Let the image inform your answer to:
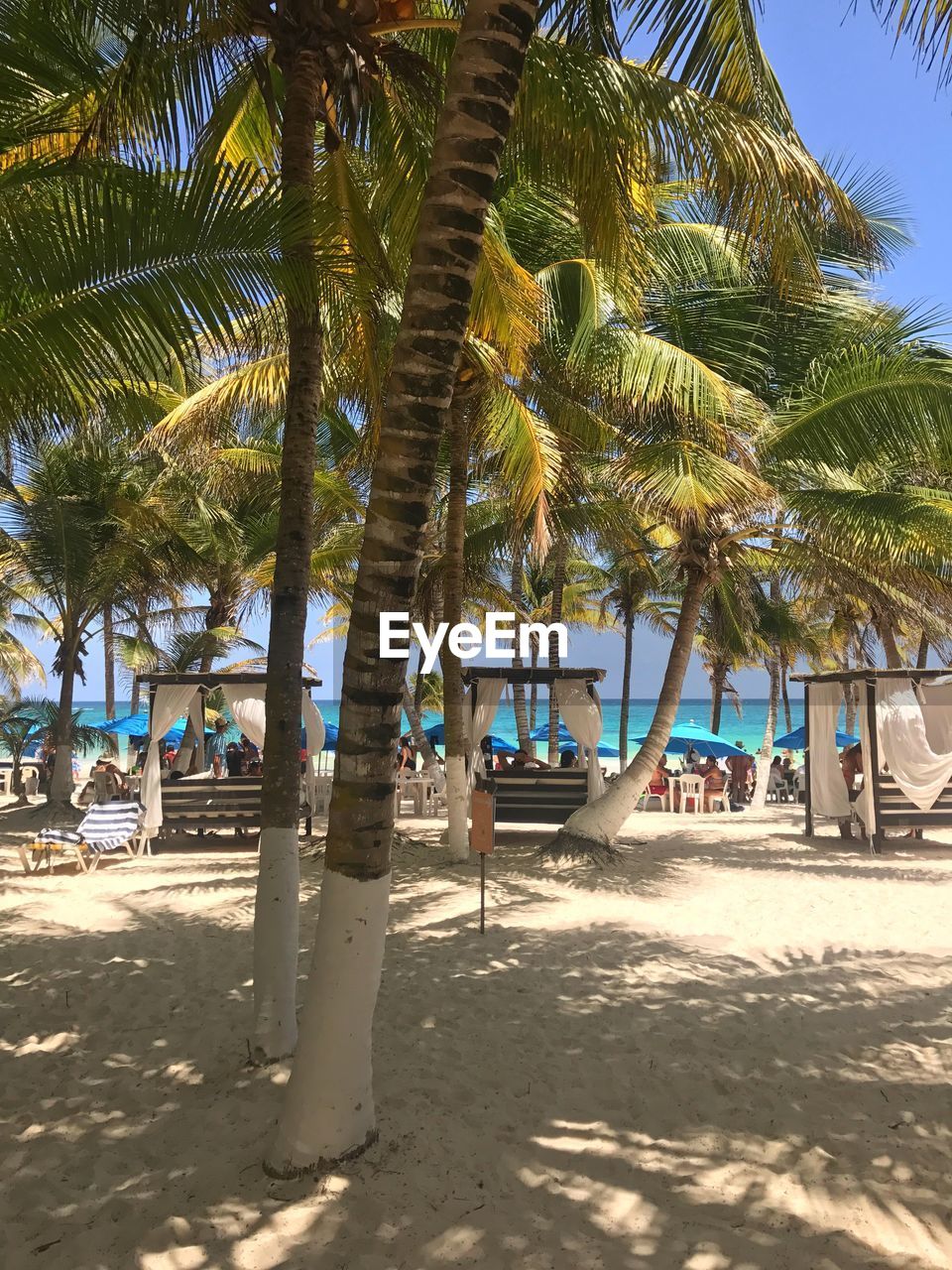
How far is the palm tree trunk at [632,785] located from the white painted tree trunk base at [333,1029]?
287 inches

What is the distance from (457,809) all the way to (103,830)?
427 centimetres

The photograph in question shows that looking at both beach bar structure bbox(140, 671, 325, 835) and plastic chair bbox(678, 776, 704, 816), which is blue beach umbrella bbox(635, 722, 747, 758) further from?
beach bar structure bbox(140, 671, 325, 835)

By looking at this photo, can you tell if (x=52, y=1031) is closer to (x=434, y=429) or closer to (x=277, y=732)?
(x=277, y=732)

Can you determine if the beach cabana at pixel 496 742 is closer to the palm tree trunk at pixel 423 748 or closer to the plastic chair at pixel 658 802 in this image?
the palm tree trunk at pixel 423 748

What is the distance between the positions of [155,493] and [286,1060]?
13287 mm

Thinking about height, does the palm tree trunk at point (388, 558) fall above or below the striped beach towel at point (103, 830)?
above

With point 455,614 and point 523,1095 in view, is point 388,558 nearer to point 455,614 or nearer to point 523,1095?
point 523,1095

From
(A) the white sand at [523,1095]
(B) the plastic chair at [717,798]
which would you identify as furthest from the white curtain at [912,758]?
(B) the plastic chair at [717,798]

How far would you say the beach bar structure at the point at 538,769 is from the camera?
1177 cm

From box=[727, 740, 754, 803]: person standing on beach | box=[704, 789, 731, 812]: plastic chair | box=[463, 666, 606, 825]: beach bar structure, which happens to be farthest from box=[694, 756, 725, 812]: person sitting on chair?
box=[463, 666, 606, 825]: beach bar structure

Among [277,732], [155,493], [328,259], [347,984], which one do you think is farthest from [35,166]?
[155,493]

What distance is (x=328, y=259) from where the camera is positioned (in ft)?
14.4

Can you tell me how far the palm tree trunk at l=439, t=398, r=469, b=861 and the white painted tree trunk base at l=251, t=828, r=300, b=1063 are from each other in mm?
5607

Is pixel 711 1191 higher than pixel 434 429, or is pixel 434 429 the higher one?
pixel 434 429
